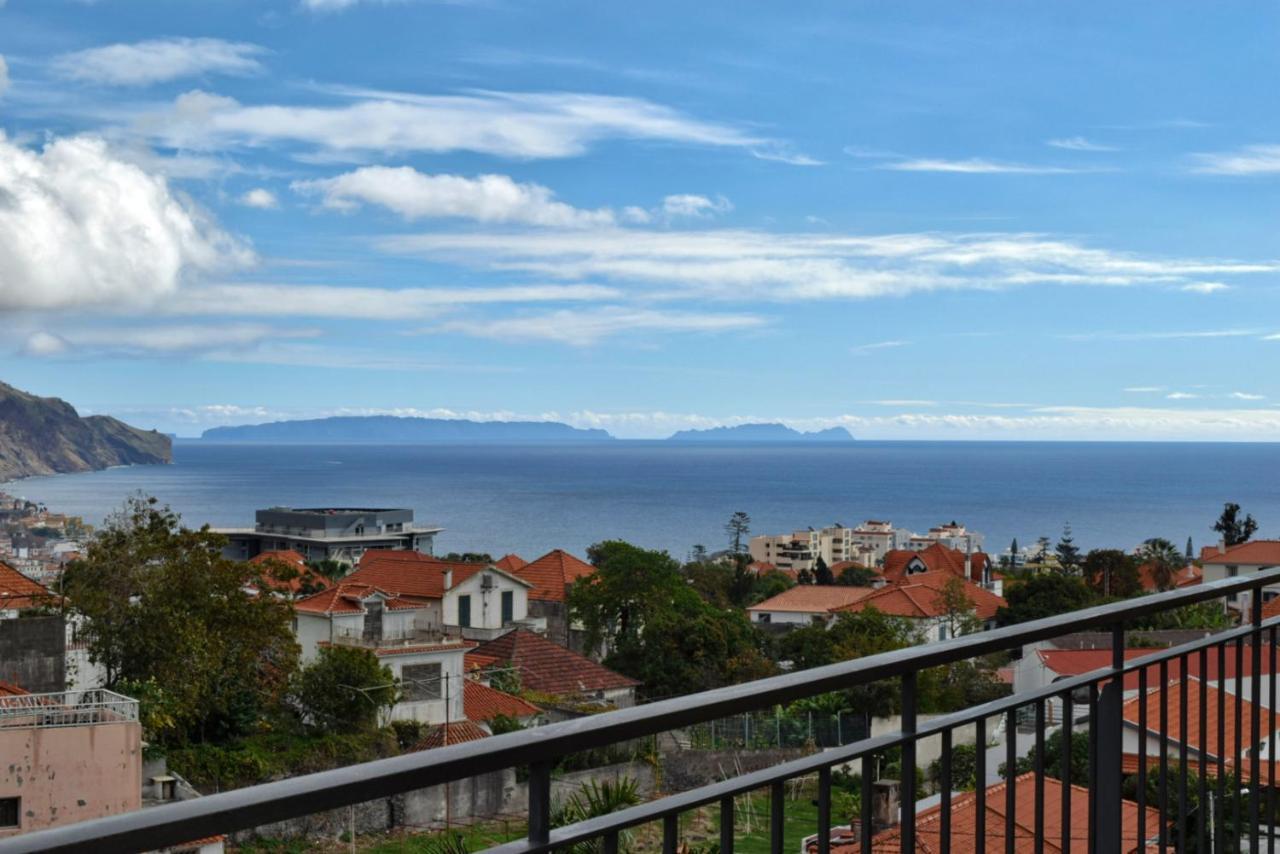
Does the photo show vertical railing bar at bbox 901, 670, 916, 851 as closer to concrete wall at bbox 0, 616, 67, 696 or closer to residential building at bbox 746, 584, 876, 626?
concrete wall at bbox 0, 616, 67, 696

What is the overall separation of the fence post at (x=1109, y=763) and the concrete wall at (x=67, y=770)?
46.7 ft

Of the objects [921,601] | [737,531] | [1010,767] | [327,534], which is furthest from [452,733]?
[737,531]

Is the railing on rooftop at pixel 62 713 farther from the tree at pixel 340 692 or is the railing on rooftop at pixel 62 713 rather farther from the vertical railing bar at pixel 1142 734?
the vertical railing bar at pixel 1142 734

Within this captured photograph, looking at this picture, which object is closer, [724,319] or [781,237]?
[781,237]

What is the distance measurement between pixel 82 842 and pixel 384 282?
159 meters

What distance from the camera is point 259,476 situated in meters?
193

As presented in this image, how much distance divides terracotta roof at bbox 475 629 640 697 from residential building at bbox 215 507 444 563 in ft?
158

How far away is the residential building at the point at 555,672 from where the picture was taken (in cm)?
2712

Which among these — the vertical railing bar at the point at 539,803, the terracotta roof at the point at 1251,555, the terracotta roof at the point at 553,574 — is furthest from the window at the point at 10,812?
the terracotta roof at the point at 1251,555

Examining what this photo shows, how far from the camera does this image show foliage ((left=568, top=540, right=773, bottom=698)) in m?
29.0

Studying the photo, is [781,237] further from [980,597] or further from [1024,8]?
[1024,8]

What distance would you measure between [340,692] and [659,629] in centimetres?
1015

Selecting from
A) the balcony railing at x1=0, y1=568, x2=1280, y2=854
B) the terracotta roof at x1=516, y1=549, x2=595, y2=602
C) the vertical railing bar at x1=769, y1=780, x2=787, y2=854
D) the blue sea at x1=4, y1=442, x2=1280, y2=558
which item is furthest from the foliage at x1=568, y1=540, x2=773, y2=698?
the blue sea at x1=4, y1=442, x2=1280, y2=558

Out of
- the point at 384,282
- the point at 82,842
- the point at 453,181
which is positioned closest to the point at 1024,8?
the point at 82,842
